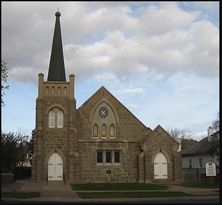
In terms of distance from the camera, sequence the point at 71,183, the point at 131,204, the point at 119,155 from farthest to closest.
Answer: the point at 119,155
the point at 71,183
the point at 131,204

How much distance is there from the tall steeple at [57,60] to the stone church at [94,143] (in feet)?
0.43

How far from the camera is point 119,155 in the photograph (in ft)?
154

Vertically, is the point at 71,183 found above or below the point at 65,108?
below

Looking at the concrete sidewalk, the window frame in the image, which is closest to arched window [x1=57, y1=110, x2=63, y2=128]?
the window frame

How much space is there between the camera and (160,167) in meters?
46.2

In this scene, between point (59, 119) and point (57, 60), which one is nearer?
point (59, 119)

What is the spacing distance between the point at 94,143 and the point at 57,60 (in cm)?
1037

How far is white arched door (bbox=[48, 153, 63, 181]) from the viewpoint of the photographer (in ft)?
147

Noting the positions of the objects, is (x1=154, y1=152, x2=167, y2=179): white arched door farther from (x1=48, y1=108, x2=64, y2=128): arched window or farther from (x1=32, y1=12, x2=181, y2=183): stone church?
(x1=48, y1=108, x2=64, y2=128): arched window

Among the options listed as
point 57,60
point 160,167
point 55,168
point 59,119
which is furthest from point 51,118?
point 160,167

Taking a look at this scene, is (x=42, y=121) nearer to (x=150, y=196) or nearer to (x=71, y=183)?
(x=71, y=183)

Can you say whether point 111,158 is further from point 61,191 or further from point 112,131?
point 61,191

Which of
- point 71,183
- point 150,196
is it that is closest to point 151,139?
point 71,183

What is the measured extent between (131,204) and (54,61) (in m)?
28.9
